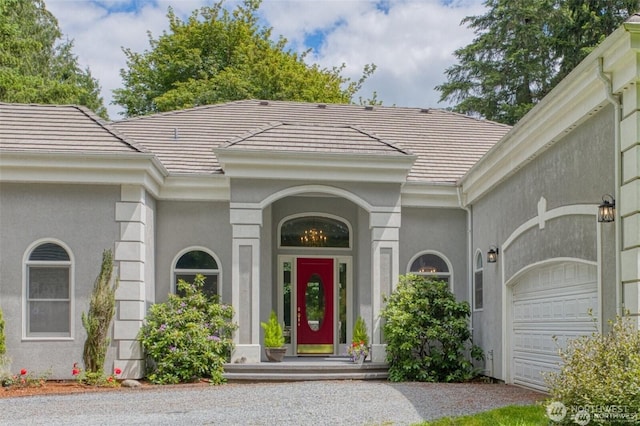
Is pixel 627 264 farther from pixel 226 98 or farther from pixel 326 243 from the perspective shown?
pixel 226 98

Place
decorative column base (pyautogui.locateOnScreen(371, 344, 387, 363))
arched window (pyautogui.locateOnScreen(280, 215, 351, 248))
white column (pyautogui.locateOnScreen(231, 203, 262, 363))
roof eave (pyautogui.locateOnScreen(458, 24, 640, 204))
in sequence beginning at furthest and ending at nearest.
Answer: arched window (pyautogui.locateOnScreen(280, 215, 351, 248)) < decorative column base (pyautogui.locateOnScreen(371, 344, 387, 363)) < white column (pyautogui.locateOnScreen(231, 203, 262, 363)) < roof eave (pyautogui.locateOnScreen(458, 24, 640, 204))

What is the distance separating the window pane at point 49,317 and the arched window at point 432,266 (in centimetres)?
660

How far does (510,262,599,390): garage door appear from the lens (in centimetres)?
888

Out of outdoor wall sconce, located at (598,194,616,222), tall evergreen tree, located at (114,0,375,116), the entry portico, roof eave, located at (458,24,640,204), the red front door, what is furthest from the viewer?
tall evergreen tree, located at (114,0,375,116)

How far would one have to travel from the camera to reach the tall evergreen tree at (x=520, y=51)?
2700cm

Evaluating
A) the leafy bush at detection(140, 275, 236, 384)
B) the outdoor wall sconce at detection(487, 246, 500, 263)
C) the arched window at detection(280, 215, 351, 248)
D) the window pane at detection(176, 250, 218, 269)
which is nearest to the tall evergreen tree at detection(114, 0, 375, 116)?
the arched window at detection(280, 215, 351, 248)

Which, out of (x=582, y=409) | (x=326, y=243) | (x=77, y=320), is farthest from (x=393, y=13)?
(x=582, y=409)

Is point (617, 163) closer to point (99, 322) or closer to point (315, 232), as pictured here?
point (99, 322)

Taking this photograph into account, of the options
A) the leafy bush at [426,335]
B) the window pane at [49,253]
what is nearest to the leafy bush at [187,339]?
the window pane at [49,253]

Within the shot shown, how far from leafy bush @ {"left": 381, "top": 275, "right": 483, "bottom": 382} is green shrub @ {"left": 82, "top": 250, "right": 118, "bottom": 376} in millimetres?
4791

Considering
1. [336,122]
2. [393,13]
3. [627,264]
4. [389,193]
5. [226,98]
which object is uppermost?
[393,13]

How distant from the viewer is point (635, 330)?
275 inches

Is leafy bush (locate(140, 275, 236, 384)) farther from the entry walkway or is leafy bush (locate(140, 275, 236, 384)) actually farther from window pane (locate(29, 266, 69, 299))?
window pane (locate(29, 266, 69, 299))

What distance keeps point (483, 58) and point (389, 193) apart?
18.7 m
